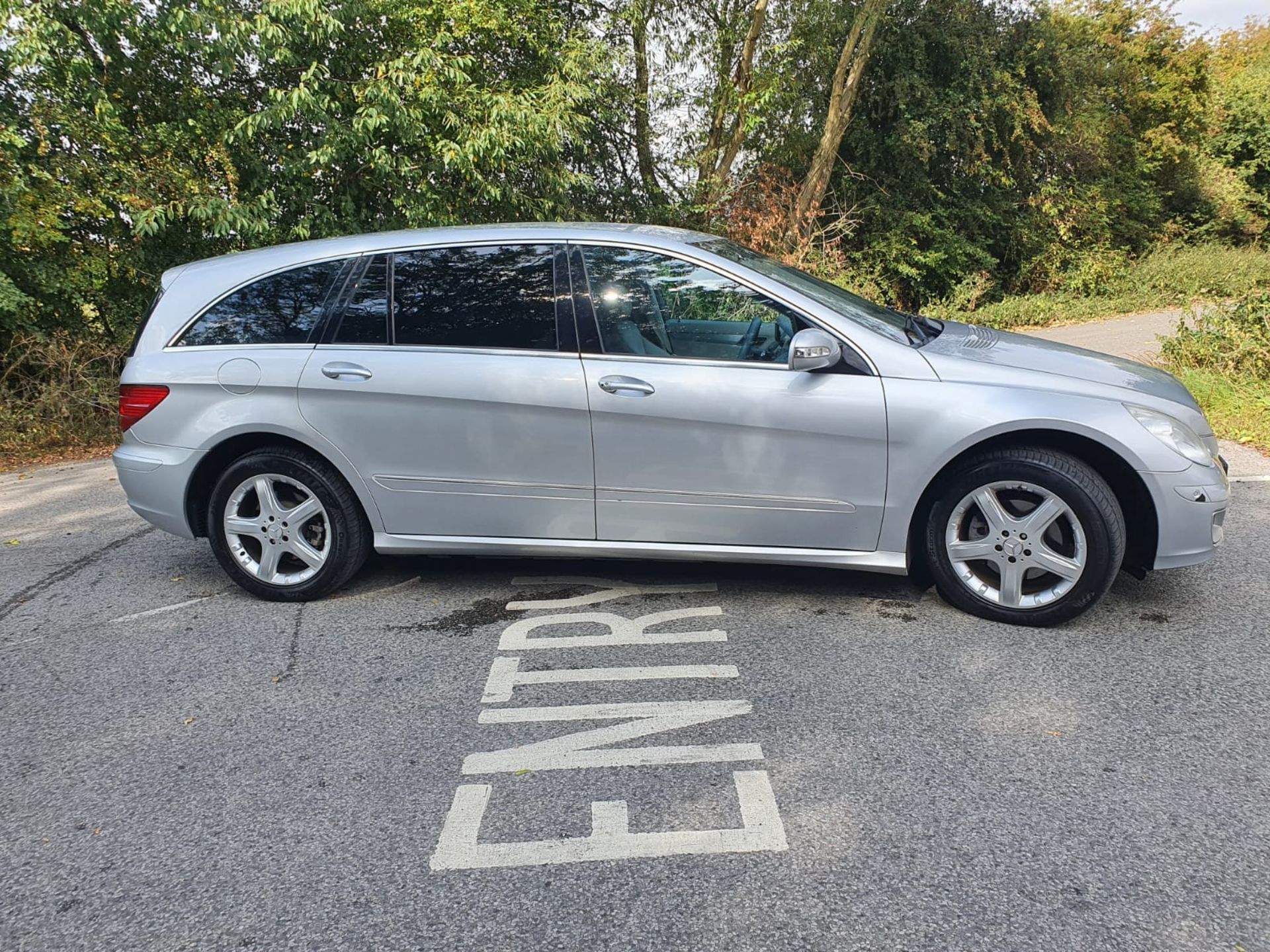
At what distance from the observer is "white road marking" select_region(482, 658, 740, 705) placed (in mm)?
3297

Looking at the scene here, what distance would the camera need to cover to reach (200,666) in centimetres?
355

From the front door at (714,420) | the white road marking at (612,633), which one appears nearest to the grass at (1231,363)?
the front door at (714,420)

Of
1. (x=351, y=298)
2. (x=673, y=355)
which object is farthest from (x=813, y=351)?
(x=351, y=298)

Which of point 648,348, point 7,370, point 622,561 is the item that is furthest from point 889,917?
point 7,370

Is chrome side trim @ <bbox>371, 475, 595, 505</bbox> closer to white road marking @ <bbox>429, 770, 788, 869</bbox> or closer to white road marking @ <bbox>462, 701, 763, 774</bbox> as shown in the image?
white road marking @ <bbox>462, 701, 763, 774</bbox>

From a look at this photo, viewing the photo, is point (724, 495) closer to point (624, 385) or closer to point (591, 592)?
point (624, 385)

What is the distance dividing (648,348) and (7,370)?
8041 millimetres

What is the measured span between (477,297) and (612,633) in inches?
62.7

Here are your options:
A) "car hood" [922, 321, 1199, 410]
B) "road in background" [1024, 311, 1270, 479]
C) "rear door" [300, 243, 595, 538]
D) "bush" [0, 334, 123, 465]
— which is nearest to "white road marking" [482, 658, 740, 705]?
"rear door" [300, 243, 595, 538]

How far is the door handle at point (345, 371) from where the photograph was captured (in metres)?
3.88

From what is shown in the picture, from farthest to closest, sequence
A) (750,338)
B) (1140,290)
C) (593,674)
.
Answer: (1140,290), (750,338), (593,674)

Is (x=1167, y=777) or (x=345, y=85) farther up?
(x=345, y=85)

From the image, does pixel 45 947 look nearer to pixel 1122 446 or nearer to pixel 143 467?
pixel 143 467

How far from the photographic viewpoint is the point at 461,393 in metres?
3.79
